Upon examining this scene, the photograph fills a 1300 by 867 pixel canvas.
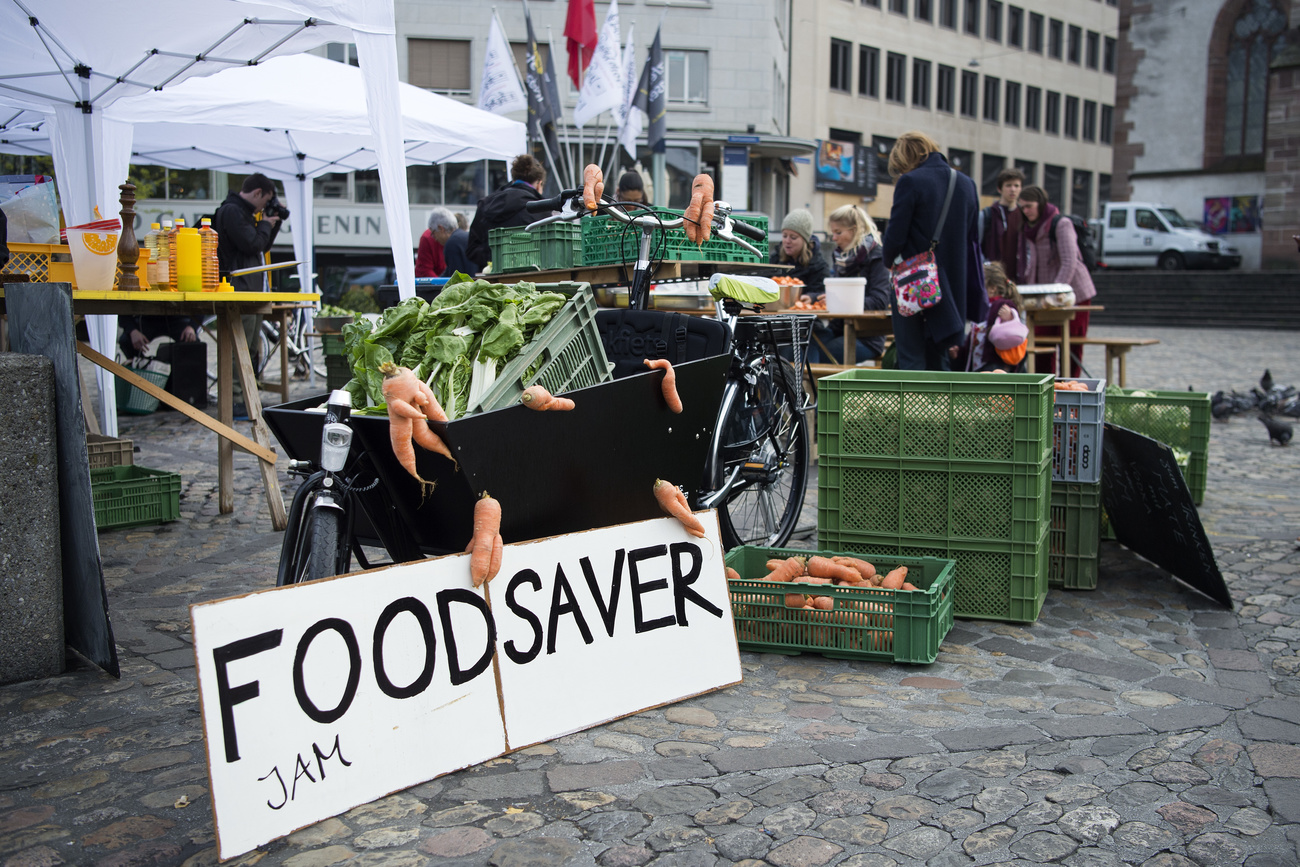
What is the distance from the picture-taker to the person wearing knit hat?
884 centimetres

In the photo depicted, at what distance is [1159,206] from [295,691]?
37.3m

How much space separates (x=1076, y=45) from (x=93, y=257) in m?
58.5

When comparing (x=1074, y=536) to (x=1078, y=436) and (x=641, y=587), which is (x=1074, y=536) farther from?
(x=641, y=587)

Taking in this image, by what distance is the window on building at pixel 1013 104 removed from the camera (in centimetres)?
5144

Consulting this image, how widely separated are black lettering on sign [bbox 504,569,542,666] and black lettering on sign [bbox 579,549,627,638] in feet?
0.57

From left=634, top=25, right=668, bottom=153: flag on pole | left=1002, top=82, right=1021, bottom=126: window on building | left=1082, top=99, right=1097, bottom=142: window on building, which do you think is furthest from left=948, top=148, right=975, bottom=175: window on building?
left=634, top=25, right=668, bottom=153: flag on pole

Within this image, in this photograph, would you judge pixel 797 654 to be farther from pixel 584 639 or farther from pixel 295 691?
pixel 295 691

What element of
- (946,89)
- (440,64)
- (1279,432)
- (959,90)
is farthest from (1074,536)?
(959,90)

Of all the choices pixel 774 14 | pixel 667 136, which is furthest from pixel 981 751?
pixel 774 14

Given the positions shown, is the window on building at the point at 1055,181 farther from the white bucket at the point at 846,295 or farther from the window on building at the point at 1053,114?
the white bucket at the point at 846,295

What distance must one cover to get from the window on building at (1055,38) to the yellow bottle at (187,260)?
55483 millimetres

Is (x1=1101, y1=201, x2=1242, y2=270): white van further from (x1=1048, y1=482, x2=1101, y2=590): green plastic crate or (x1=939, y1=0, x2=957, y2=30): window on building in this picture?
(x1=1048, y1=482, x2=1101, y2=590): green plastic crate

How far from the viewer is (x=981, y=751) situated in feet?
10.3

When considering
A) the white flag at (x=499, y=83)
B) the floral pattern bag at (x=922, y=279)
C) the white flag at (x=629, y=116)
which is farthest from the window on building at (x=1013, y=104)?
the floral pattern bag at (x=922, y=279)
